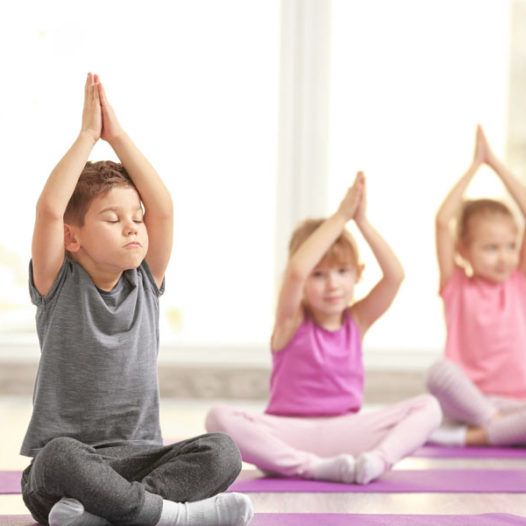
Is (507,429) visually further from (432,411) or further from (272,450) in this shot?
(272,450)

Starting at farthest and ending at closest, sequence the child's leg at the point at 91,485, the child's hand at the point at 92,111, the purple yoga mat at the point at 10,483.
→ the purple yoga mat at the point at 10,483 → the child's hand at the point at 92,111 → the child's leg at the point at 91,485

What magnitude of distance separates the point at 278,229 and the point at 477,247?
1.05 meters

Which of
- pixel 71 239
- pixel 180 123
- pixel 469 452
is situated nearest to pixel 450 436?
pixel 469 452

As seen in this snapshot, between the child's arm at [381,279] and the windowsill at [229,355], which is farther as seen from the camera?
the windowsill at [229,355]

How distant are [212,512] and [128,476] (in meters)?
0.17

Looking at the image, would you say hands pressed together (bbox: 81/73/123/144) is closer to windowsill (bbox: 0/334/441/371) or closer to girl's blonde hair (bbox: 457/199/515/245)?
girl's blonde hair (bbox: 457/199/515/245)

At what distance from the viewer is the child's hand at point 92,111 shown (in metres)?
1.79

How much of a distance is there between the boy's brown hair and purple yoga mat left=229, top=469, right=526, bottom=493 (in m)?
0.68

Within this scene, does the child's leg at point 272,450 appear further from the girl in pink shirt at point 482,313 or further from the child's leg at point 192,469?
the girl in pink shirt at point 482,313

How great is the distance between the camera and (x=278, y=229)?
368 centimetres

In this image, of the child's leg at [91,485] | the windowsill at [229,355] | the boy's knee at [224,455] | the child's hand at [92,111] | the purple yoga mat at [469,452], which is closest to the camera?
the child's leg at [91,485]

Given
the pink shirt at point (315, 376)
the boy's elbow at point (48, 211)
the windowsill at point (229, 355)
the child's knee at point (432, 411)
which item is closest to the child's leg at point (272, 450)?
the pink shirt at point (315, 376)

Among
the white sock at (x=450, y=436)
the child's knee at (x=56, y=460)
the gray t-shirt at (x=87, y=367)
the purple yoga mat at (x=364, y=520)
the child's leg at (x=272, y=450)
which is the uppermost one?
the gray t-shirt at (x=87, y=367)

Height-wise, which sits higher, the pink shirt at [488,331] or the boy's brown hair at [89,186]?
the boy's brown hair at [89,186]
